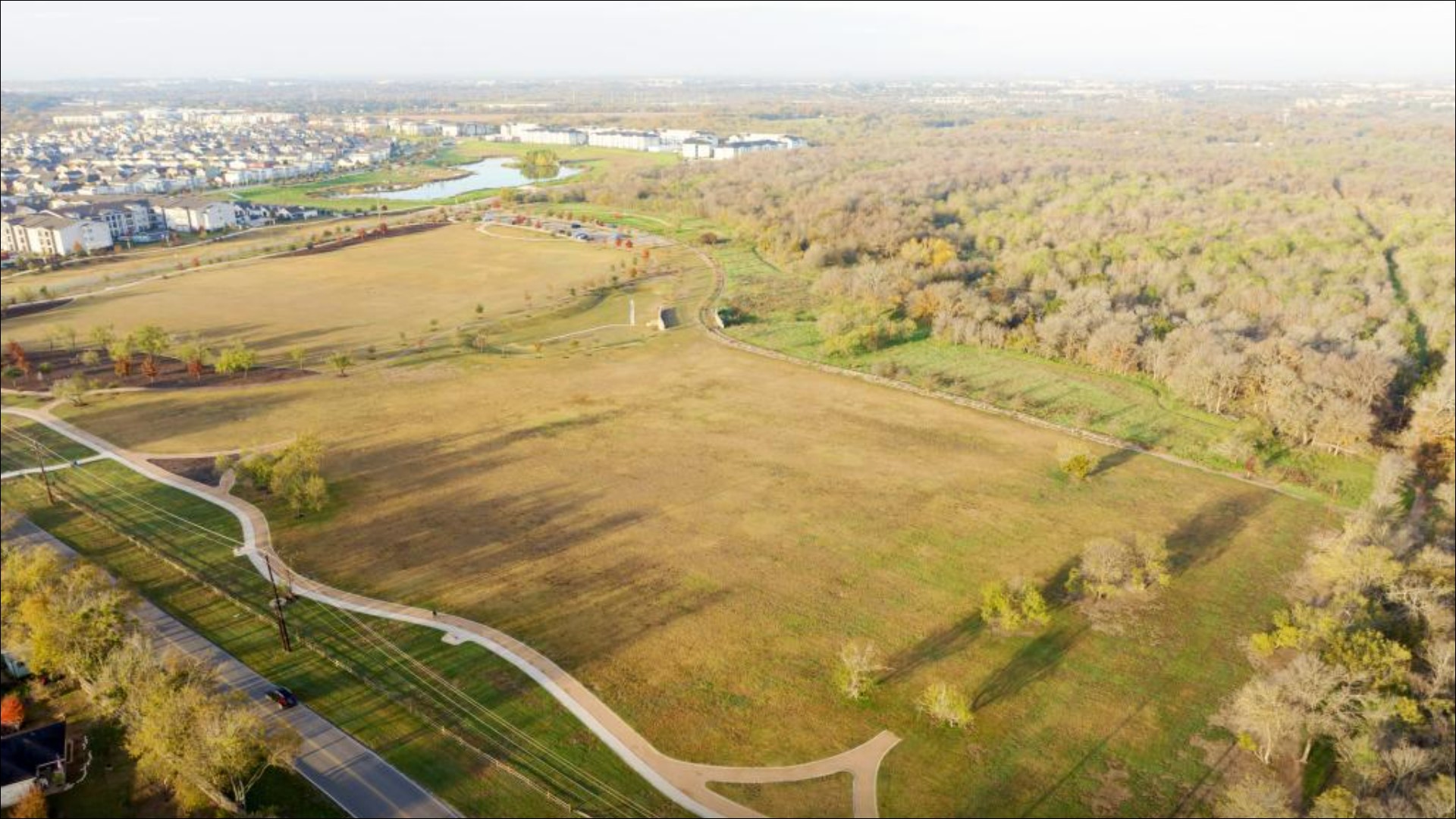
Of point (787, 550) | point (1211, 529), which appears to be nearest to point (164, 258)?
point (787, 550)

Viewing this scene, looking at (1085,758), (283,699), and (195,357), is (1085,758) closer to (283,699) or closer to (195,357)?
(283,699)

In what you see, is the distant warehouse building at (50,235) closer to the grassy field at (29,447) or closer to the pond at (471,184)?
the pond at (471,184)

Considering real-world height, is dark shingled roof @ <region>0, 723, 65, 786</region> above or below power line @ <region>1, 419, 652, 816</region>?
above

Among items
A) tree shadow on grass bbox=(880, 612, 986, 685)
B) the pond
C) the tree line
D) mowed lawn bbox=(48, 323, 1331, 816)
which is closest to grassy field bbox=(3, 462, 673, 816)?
the tree line

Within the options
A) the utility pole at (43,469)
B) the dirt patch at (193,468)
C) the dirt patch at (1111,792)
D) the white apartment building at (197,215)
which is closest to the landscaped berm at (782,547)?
the dirt patch at (1111,792)

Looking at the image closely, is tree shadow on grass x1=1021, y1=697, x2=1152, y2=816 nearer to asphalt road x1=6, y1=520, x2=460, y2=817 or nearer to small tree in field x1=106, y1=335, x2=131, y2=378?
asphalt road x1=6, y1=520, x2=460, y2=817

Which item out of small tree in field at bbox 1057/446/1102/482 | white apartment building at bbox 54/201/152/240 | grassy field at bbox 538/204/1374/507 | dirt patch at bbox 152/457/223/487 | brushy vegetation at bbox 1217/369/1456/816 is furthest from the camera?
white apartment building at bbox 54/201/152/240

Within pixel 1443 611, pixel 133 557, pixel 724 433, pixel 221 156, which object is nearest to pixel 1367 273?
pixel 1443 611
